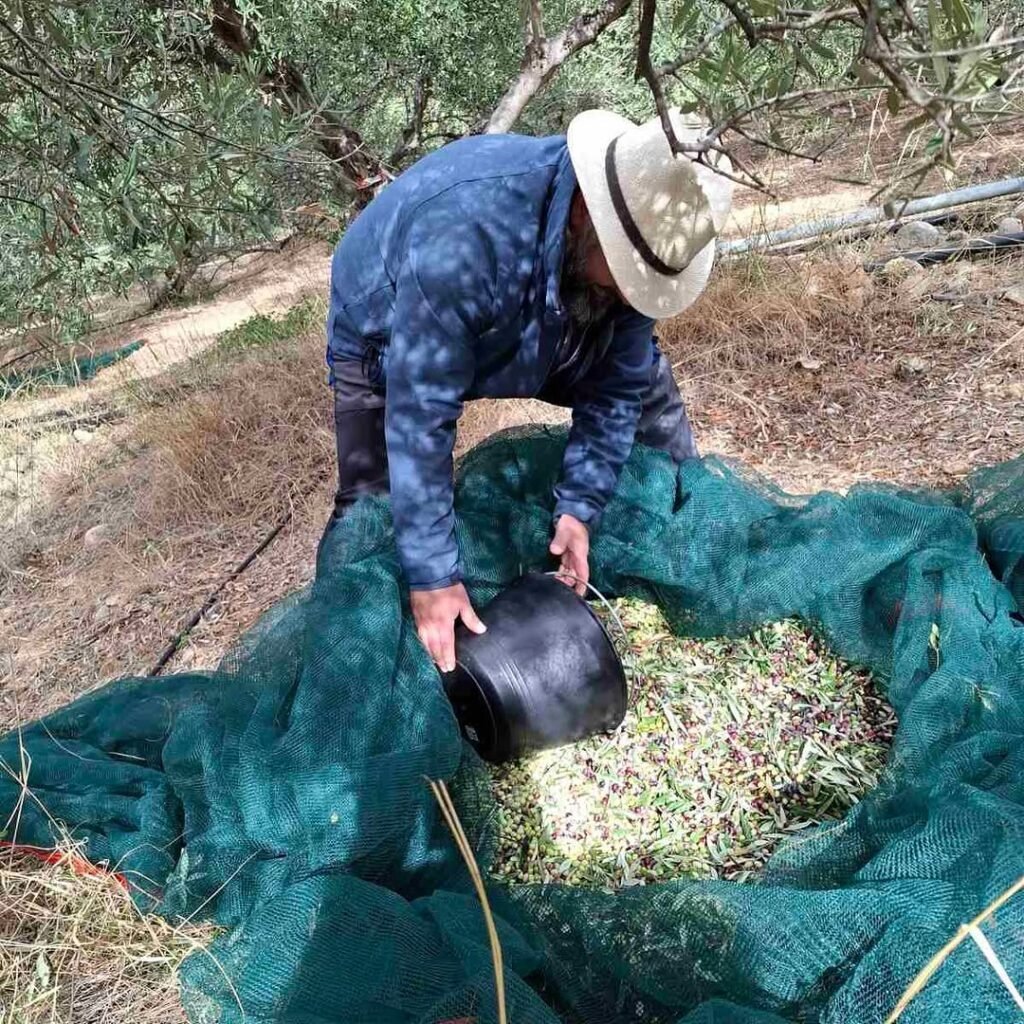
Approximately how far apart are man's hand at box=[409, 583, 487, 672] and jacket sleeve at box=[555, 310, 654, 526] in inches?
18.6

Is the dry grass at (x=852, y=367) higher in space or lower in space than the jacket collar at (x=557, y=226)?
lower

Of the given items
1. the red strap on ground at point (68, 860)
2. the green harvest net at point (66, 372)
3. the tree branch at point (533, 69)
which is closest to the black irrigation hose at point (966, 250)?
the tree branch at point (533, 69)

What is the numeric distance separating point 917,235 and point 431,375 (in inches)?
163

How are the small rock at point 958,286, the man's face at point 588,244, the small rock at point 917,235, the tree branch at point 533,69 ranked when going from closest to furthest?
1. the man's face at point 588,244
2. the tree branch at point 533,69
3. the small rock at point 958,286
4. the small rock at point 917,235

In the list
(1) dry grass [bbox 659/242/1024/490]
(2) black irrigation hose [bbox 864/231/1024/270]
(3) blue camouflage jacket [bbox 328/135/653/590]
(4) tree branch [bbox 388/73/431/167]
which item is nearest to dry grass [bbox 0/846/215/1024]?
(3) blue camouflage jacket [bbox 328/135/653/590]

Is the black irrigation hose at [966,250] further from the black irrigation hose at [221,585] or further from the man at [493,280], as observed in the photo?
the black irrigation hose at [221,585]

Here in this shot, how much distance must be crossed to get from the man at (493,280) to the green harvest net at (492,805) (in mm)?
281

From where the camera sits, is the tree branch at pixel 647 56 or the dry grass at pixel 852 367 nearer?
the tree branch at pixel 647 56

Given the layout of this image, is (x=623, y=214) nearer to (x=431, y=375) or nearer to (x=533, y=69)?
(x=431, y=375)

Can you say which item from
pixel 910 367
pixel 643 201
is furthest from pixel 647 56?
pixel 910 367

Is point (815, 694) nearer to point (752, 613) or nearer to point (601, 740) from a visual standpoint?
point (752, 613)

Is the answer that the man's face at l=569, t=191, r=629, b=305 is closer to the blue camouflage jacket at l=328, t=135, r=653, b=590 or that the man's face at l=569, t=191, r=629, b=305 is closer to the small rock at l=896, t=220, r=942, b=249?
the blue camouflage jacket at l=328, t=135, r=653, b=590

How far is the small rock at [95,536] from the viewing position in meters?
3.82

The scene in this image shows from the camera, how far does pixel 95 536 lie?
12.7 ft
